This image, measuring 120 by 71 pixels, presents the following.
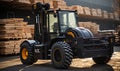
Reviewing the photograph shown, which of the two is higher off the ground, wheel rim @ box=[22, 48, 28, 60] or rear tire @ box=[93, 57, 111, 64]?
wheel rim @ box=[22, 48, 28, 60]

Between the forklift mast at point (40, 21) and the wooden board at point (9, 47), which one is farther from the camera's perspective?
the wooden board at point (9, 47)

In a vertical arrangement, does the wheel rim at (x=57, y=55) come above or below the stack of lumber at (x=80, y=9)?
below

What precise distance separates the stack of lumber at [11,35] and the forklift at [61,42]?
3107 mm

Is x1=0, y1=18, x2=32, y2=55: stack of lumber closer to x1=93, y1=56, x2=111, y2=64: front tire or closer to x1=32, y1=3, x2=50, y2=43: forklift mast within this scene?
x1=32, y1=3, x2=50, y2=43: forklift mast

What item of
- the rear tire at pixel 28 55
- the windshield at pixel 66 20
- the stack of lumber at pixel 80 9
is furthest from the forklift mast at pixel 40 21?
the stack of lumber at pixel 80 9

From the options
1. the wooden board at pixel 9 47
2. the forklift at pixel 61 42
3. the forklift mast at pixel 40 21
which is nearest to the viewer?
the forklift at pixel 61 42

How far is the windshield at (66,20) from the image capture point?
9.22 metres

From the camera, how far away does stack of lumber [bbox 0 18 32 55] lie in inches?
535

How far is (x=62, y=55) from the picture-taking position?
826cm

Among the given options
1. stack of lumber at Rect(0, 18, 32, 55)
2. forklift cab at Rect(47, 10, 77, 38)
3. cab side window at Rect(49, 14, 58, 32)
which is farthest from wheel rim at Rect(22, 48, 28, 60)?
stack of lumber at Rect(0, 18, 32, 55)

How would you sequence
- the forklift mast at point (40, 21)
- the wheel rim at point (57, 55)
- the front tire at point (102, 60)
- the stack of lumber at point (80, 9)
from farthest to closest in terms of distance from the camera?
1. the stack of lumber at point (80, 9)
2. the forklift mast at point (40, 21)
3. the front tire at point (102, 60)
4. the wheel rim at point (57, 55)

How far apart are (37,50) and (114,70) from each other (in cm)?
345

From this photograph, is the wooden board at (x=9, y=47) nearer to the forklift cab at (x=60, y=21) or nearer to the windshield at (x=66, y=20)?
the forklift cab at (x=60, y=21)

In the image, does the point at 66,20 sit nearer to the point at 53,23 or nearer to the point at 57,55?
the point at 53,23
